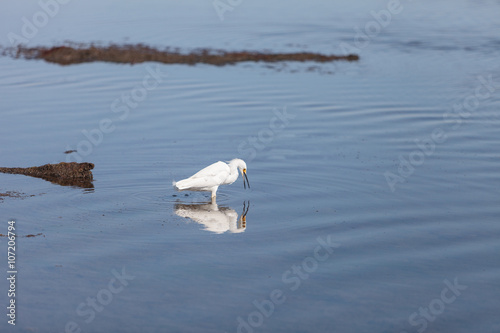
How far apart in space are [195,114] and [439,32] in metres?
16.5

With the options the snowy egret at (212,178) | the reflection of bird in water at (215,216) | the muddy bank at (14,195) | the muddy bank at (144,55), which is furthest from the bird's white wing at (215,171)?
the muddy bank at (144,55)

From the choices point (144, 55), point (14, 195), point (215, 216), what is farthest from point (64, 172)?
point (144, 55)

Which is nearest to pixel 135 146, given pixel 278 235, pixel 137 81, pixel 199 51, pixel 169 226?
pixel 169 226

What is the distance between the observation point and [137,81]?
76.6ft

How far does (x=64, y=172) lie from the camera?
13.7 meters

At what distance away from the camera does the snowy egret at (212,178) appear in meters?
12.4

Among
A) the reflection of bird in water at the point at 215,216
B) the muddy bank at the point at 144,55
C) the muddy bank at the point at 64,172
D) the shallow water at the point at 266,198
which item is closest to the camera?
the shallow water at the point at 266,198

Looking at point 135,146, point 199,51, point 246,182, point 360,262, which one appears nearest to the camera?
point 360,262

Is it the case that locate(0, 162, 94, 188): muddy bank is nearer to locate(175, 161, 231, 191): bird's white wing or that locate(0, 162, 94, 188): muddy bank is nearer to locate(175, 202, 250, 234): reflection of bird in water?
locate(175, 161, 231, 191): bird's white wing

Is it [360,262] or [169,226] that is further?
[169,226]

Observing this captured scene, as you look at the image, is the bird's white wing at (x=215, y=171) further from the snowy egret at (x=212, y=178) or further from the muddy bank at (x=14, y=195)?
the muddy bank at (x=14, y=195)

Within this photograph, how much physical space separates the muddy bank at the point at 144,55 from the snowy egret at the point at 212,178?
13.6 meters

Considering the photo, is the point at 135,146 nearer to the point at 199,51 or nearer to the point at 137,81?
the point at 137,81

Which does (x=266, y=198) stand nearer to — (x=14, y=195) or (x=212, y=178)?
(x=212, y=178)
